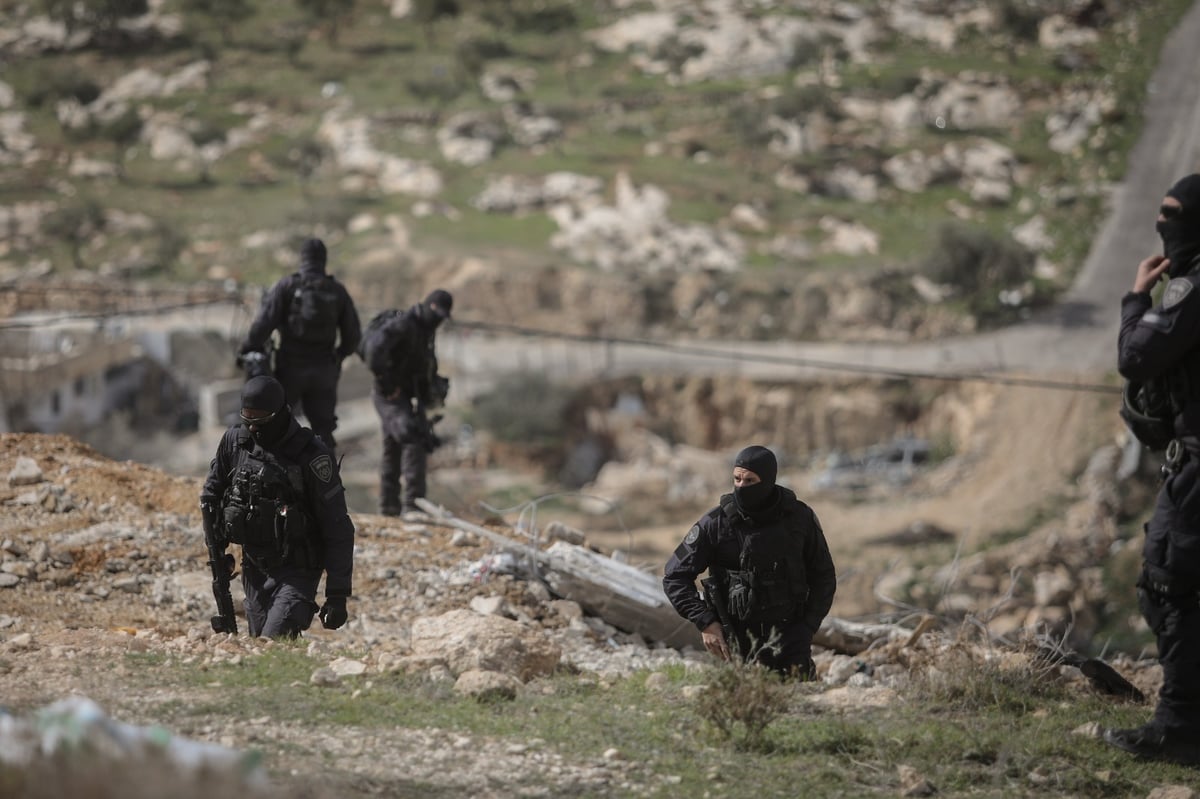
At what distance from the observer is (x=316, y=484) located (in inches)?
236

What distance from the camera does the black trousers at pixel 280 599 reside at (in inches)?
243

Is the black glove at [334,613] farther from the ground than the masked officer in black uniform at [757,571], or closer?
closer

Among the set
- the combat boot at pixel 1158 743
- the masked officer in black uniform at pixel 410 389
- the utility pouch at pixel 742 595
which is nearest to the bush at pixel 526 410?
the masked officer in black uniform at pixel 410 389

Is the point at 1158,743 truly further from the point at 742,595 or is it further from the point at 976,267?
the point at 976,267

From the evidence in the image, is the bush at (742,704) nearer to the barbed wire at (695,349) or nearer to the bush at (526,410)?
the barbed wire at (695,349)

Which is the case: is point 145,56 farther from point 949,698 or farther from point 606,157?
point 949,698

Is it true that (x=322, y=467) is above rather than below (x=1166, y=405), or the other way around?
below

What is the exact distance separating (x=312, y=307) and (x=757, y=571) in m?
4.09

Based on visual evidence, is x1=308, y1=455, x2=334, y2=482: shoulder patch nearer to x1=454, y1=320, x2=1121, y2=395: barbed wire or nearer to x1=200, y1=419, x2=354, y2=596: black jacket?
x1=200, y1=419, x2=354, y2=596: black jacket

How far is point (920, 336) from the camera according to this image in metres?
31.0

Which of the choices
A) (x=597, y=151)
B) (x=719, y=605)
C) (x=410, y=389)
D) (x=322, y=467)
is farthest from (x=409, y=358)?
(x=597, y=151)

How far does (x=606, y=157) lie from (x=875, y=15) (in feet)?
54.8

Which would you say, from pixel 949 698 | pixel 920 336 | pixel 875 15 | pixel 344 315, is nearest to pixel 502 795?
pixel 949 698

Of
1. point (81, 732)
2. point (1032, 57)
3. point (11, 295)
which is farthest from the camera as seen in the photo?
point (1032, 57)
